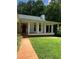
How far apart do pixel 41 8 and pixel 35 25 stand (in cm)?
244

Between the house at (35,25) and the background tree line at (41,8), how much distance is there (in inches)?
29.1

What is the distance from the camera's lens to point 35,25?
26578mm

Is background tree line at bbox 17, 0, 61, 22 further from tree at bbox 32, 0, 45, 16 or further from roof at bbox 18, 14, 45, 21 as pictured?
roof at bbox 18, 14, 45, 21

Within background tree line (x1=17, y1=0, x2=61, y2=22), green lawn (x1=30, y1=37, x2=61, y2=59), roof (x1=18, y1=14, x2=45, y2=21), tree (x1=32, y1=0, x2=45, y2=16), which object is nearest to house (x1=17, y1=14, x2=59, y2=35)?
roof (x1=18, y1=14, x2=45, y2=21)

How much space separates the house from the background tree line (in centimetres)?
74

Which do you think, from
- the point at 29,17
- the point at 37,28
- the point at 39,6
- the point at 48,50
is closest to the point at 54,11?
the point at 39,6

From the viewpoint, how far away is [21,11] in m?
26.1

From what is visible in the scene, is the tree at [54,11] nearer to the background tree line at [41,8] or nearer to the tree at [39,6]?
the background tree line at [41,8]

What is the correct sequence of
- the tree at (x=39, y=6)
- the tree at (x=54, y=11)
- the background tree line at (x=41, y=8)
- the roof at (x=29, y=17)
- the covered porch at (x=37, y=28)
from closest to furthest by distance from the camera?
the covered porch at (x=37, y=28) < the tree at (x=54, y=11) < the background tree line at (x=41, y=8) < the roof at (x=29, y=17) < the tree at (x=39, y=6)

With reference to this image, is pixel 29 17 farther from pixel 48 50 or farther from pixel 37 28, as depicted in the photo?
pixel 48 50

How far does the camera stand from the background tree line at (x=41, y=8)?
25766 millimetres

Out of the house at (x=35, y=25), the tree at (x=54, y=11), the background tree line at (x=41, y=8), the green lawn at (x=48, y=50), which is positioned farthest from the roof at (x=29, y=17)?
the green lawn at (x=48, y=50)

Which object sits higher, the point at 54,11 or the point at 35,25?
the point at 54,11
